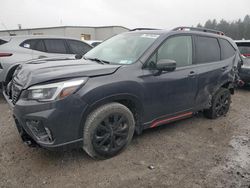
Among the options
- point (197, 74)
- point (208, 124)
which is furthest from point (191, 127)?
point (197, 74)

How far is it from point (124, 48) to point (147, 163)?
1777 mm

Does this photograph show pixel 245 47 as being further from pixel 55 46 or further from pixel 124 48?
pixel 55 46

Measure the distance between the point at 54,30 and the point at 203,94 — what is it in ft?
90.7

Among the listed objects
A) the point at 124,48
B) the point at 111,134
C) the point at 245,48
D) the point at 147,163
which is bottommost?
the point at 147,163

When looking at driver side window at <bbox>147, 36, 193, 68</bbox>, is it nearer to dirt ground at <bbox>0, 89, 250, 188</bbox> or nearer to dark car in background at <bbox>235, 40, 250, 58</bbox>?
dirt ground at <bbox>0, 89, 250, 188</bbox>

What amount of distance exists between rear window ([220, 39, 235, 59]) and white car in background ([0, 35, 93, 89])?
3979 millimetres

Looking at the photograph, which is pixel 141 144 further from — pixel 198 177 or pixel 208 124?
pixel 208 124

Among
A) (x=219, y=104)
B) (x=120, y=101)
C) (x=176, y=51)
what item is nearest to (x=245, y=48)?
(x=219, y=104)

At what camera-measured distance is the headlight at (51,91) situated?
2.42m

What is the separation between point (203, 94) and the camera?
4059 mm

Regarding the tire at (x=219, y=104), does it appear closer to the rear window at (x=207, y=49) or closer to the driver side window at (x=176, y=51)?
the rear window at (x=207, y=49)

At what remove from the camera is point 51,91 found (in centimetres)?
243

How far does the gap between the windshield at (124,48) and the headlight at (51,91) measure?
0.98m

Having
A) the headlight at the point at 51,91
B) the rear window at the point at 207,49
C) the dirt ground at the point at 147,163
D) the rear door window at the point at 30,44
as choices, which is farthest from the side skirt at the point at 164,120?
the rear door window at the point at 30,44
